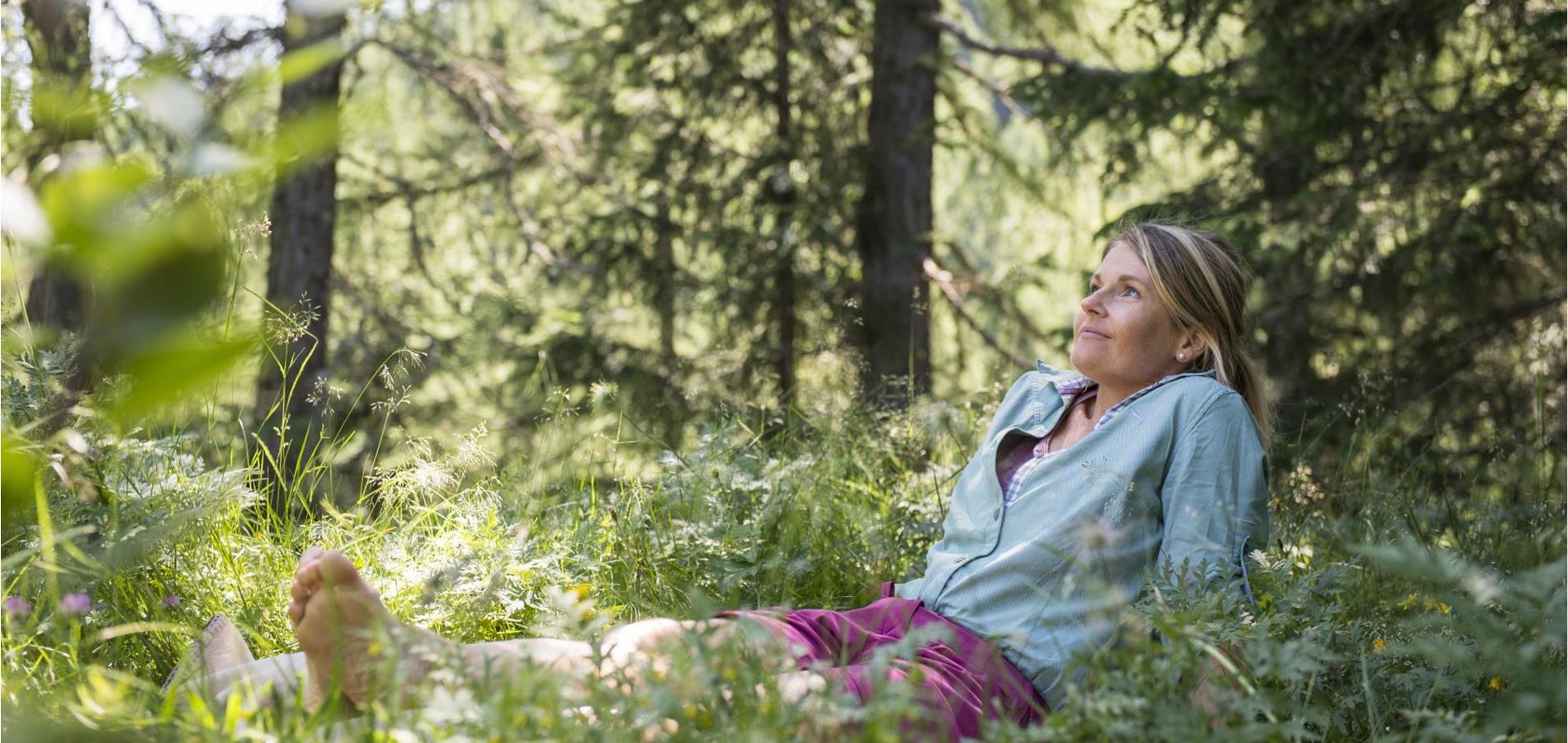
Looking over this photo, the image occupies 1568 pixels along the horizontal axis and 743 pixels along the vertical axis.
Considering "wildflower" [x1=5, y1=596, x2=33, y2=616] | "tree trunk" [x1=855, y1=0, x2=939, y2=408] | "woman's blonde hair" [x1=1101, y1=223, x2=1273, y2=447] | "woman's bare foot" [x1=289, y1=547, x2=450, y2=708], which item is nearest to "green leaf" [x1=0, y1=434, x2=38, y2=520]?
"woman's bare foot" [x1=289, y1=547, x2=450, y2=708]

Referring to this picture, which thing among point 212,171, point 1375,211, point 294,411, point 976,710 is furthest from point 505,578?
point 1375,211

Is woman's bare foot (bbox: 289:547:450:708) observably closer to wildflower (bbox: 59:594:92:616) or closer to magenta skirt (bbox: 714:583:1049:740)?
wildflower (bbox: 59:594:92:616)

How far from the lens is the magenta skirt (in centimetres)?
183

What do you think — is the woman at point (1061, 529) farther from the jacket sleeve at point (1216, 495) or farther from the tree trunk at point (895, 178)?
the tree trunk at point (895, 178)

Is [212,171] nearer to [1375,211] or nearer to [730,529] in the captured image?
[730,529]

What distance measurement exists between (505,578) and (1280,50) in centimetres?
366

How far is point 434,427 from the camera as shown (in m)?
6.42

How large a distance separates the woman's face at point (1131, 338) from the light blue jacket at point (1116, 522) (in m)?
0.07

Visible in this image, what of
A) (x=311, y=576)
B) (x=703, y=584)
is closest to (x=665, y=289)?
(x=703, y=584)

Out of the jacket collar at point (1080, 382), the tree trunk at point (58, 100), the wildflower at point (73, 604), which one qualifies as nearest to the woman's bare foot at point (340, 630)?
the wildflower at point (73, 604)

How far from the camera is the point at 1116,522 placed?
2217 mm

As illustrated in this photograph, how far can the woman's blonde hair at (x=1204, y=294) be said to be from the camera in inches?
98.3

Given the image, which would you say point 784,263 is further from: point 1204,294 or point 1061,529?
point 1061,529

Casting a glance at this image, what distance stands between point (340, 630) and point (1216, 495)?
151 cm
